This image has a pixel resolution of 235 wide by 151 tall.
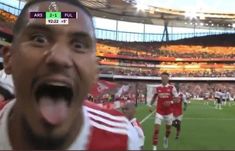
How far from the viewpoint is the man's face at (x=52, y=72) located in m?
1.68

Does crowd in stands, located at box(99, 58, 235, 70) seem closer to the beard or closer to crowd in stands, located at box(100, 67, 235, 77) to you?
crowd in stands, located at box(100, 67, 235, 77)

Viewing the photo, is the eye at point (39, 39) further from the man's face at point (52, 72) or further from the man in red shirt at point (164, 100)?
the man in red shirt at point (164, 100)

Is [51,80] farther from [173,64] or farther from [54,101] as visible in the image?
[173,64]

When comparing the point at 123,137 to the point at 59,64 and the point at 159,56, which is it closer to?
the point at 59,64

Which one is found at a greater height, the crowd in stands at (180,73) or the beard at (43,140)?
the beard at (43,140)

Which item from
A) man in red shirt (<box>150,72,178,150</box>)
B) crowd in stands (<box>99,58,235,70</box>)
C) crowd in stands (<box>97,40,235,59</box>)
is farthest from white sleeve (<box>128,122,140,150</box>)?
crowd in stands (<box>99,58,235,70</box>)

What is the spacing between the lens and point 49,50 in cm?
172

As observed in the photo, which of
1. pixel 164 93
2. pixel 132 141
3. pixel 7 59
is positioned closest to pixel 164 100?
pixel 164 93

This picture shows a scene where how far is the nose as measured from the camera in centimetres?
166

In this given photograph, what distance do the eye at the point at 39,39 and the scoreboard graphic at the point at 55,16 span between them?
6cm

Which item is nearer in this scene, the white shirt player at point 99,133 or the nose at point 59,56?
the nose at point 59,56

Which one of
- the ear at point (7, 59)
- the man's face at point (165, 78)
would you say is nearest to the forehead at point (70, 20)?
the ear at point (7, 59)

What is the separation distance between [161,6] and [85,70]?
72.1 m

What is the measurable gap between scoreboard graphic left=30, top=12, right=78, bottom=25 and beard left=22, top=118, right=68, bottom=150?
377 mm
